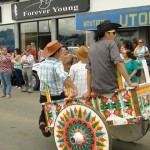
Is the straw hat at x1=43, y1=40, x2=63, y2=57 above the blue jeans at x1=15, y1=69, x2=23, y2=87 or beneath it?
above

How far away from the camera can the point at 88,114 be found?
4.56 m

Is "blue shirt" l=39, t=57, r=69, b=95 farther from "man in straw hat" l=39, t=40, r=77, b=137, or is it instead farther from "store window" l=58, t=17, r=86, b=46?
"store window" l=58, t=17, r=86, b=46

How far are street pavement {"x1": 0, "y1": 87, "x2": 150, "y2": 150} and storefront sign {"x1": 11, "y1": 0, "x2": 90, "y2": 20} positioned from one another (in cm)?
820

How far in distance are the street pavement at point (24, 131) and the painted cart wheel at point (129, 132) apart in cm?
18

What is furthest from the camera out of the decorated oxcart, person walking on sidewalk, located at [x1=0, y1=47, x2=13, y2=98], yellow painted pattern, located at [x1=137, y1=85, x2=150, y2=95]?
person walking on sidewalk, located at [x1=0, y1=47, x2=13, y2=98]

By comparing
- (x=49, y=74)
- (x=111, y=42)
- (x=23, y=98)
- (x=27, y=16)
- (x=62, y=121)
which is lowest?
(x=23, y=98)

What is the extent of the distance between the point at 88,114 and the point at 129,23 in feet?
34.2

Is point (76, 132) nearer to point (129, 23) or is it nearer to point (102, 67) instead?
point (102, 67)

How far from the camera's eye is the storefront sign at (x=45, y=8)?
17.4m

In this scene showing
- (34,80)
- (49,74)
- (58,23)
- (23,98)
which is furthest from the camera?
(58,23)

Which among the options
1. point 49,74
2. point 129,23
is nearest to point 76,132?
point 49,74

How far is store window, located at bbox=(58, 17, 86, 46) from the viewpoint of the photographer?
17958 mm

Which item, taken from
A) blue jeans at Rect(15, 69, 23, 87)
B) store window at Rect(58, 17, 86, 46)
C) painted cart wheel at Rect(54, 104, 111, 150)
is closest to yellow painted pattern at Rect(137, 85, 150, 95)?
painted cart wheel at Rect(54, 104, 111, 150)

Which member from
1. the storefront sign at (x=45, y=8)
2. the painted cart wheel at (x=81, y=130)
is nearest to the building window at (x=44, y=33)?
the storefront sign at (x=45, y=8)
